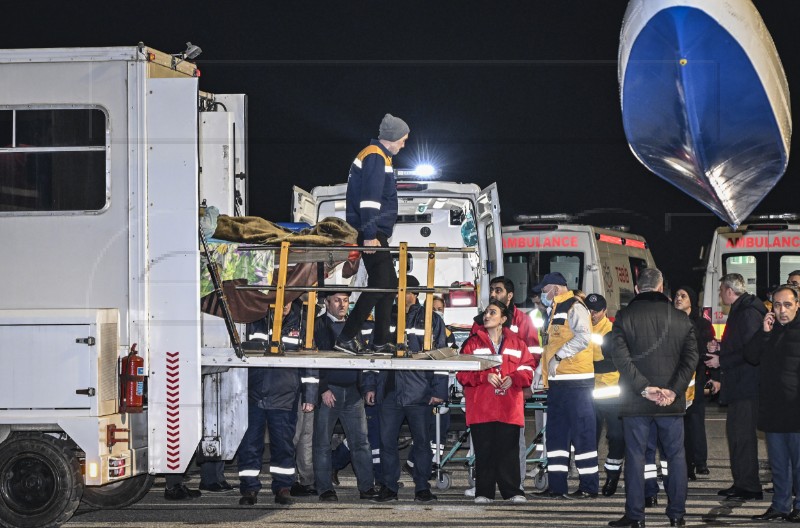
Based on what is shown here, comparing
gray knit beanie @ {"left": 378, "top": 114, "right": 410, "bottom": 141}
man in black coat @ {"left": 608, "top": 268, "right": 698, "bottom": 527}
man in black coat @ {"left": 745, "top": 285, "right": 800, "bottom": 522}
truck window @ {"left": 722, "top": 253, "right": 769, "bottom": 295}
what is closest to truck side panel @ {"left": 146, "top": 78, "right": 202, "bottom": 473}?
gray knit beanie @ {"left": 378, "top": 114, "right": 410, "bottom": 141}

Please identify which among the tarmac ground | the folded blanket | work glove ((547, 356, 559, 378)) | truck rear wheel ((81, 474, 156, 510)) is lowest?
the tarmac ground

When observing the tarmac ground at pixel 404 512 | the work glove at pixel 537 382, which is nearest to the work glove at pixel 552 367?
the work glove at pixel 537 382

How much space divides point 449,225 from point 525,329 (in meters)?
3.62

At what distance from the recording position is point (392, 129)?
10.4 metres

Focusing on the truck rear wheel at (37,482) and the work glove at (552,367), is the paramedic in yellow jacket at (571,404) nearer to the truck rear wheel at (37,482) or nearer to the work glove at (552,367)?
the work glove at (552,367)

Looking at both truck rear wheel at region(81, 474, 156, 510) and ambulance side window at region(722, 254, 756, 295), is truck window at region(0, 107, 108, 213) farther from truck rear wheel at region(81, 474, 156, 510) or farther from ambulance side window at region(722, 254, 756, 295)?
ambulance side window at region(722, 254, 756, 295)

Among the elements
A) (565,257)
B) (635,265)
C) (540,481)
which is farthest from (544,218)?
(540,481)

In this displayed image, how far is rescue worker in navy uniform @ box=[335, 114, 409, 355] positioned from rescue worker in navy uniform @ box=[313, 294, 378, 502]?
1068 mm

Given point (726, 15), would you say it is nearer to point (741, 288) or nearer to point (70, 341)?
point (741, 288)

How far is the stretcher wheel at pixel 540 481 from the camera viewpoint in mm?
12148

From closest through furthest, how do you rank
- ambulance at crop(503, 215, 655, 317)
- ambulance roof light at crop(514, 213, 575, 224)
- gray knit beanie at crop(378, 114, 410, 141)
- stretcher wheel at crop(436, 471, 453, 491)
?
gray knit beanie at crop(378, 114, 410, 141) → stretcher wheel at crop(436, 471, 453, 491) → ambulance at crop(503, 215, 655, 317) → ambulance roof light at crop(514, 213, 575, 224)

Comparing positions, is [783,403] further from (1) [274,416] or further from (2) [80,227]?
(2) [80,227]

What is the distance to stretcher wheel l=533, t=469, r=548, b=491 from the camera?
12.1m

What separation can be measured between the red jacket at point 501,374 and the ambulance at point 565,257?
7629mm
